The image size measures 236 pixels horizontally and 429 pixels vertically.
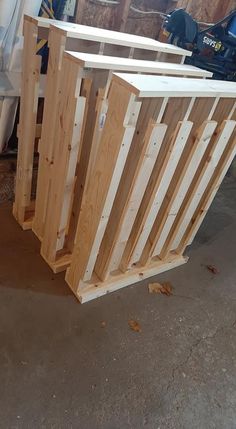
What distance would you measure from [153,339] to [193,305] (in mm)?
385

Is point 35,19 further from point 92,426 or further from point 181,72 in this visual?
point 92,426

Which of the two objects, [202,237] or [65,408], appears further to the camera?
[202,237]

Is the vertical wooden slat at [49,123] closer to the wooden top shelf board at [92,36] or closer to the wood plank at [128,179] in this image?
the wooden top shelf board at [92,36]

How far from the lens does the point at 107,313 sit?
1677 mm

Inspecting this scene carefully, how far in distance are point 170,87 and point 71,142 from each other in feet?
1.63

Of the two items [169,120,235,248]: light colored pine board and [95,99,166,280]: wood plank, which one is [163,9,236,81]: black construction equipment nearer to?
[169,120,235,248]: light colored pine board

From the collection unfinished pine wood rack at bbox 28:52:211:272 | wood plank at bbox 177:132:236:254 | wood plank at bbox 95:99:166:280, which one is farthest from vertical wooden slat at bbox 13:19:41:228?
wood plank at bbox 177:132:236:254

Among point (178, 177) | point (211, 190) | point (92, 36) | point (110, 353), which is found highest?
point (92, 36)

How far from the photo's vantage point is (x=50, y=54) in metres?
1.45

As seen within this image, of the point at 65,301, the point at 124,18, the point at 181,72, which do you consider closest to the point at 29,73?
the point at 181,72

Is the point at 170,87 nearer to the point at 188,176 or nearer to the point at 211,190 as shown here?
the point at 188,176

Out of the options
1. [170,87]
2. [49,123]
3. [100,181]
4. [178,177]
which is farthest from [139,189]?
[49,123]

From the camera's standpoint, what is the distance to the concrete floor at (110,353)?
1.28 meters

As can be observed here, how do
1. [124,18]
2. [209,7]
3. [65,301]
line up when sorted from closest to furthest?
[65,301] < [124,18] < [209,7]
